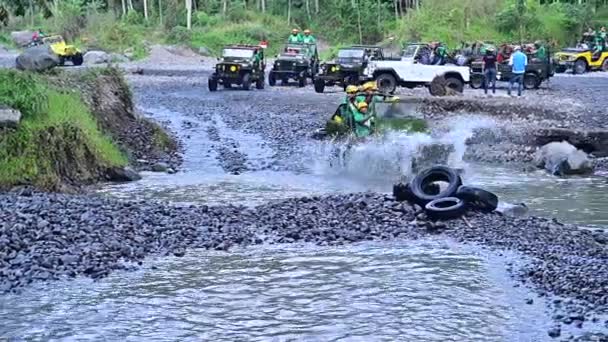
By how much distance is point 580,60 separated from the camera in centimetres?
4347

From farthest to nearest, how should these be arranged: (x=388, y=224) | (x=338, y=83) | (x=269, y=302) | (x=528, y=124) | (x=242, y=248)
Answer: (x=338, y=83)
(x=528, y=124)
(x=388, y=224)
(x=242, y=248)
(x=269, y=302)

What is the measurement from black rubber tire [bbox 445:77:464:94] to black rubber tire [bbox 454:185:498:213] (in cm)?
1804

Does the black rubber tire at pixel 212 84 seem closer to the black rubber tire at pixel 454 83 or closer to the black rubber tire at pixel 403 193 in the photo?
the black rubber tire at pixel 454 83

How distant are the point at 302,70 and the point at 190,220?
24214 mm

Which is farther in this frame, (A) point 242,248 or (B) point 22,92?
(B) point 22,92

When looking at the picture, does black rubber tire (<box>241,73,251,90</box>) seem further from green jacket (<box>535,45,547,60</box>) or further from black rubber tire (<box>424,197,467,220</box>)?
black rubber tire (<box>424,197,467,220</box>)

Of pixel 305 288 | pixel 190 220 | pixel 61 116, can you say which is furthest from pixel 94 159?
pixel 305 288

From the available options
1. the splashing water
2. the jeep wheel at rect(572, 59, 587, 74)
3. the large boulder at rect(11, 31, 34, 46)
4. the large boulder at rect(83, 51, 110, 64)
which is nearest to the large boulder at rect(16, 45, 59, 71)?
the splashing water

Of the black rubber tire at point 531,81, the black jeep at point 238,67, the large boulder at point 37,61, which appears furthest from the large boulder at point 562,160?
the black jeep at point 238,67

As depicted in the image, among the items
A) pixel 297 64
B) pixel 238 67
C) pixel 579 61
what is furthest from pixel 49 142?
pixel 579 61

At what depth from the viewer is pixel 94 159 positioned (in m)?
16.2

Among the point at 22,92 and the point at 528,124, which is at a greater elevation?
the point at 22,92

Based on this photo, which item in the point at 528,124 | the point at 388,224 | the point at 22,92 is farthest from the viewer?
the point at 528,124

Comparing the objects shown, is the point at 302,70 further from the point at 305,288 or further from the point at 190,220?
the point at 305,288
